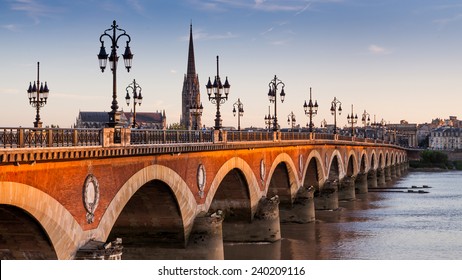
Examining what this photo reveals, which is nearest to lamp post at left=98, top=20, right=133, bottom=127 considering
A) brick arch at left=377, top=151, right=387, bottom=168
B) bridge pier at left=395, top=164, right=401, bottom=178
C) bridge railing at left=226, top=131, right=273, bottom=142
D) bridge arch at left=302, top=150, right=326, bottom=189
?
bridge railing at left=226, top=131, right=273, bottom=142

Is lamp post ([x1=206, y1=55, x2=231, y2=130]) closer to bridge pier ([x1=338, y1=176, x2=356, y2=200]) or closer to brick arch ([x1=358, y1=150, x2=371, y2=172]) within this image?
bridge pier ([x1=338, y1=176, x2=356, y2=200])

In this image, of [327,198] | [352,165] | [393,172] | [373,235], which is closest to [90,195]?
[373,235]

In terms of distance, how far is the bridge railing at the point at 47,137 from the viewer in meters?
18.0

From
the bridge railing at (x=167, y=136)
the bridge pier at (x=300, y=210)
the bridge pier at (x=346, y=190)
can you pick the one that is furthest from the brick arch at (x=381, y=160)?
the bridge railing at (x=167, y=136)

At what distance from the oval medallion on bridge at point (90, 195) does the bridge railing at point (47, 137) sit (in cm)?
105

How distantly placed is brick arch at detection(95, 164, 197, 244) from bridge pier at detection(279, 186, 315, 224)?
23.2 m

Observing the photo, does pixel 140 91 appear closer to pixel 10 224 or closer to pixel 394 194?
pixel 10 224

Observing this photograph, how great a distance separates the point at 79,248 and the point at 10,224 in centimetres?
215

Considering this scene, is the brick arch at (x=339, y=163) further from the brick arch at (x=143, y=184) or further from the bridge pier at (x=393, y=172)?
the bridge pier at (x=393, y=172)

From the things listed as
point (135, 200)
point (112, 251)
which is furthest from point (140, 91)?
point (112, 251)

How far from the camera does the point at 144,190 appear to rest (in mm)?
30453

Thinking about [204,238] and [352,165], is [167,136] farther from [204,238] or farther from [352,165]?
[352,165]

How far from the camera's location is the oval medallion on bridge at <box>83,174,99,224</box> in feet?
72.4

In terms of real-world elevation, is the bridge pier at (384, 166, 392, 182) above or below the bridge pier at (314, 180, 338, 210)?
below
